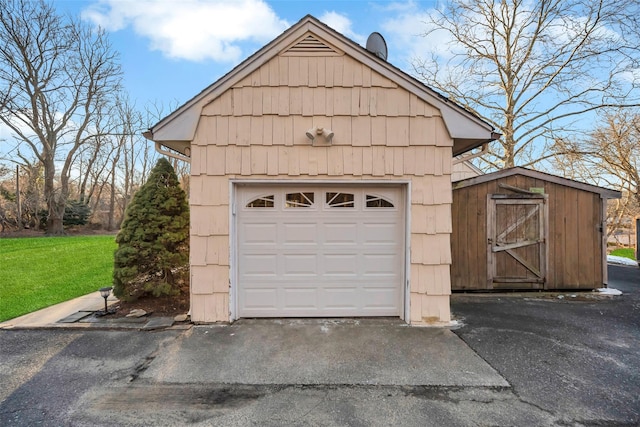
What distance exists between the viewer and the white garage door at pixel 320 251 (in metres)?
4.68

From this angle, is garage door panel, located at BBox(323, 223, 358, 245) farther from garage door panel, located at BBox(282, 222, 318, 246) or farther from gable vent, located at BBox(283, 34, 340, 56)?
gable vent, located at BBox(283, 34, 340, 56)

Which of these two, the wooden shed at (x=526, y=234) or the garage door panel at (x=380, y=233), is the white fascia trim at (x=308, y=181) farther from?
the wooden shed at (x=526, y=234)

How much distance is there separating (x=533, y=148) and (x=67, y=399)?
17.8m

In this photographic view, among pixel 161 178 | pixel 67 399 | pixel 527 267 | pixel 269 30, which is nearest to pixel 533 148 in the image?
pixel 527 267

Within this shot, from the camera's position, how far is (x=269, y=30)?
26.8 feet

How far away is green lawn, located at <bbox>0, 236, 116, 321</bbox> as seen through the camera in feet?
19.0

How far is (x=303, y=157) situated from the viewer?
14.8 ft

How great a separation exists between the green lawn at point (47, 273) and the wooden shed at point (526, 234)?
7.67m

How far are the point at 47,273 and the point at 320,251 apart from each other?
7814mm

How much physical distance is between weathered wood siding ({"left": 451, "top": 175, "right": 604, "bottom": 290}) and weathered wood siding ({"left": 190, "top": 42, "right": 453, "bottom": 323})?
79.7 inches

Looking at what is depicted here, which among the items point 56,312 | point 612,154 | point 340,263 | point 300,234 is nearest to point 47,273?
point 56,312

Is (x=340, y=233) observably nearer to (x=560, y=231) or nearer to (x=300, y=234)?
(x=300, y=234)

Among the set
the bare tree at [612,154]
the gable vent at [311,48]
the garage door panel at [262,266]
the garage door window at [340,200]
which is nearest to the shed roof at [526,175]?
the garage door window at [340,200]

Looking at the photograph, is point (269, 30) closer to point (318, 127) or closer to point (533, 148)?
point (318, 127)
